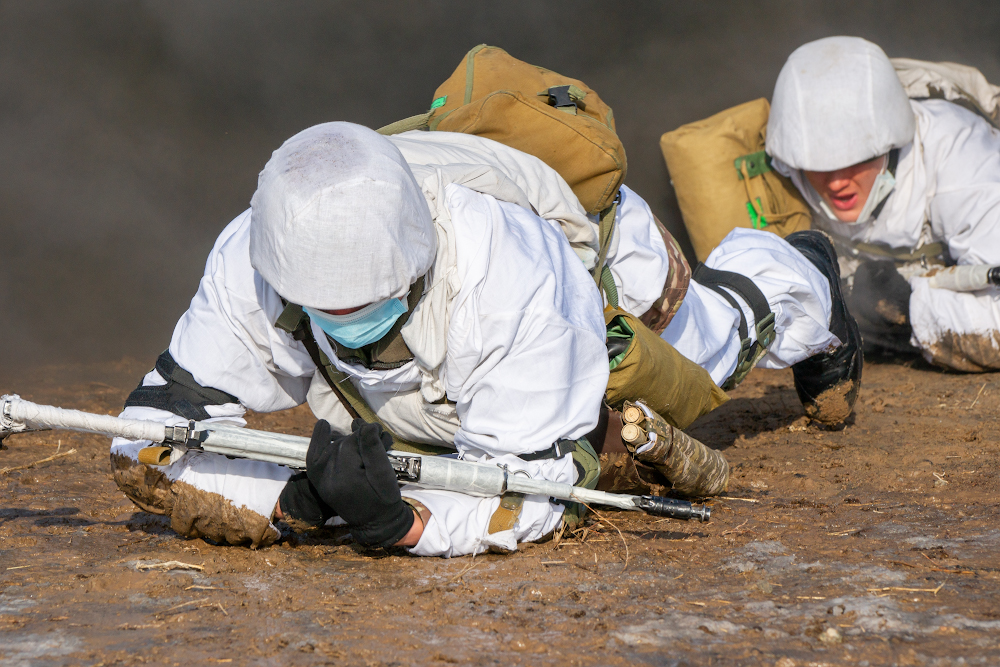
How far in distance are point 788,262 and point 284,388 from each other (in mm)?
1752

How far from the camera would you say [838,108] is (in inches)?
178

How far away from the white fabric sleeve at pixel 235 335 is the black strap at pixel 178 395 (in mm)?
17

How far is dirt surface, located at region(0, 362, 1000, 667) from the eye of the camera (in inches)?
60.5

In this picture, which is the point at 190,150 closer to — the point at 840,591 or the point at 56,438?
the point at 56,438

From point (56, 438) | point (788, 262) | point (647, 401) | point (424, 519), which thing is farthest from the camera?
point (56, 438)

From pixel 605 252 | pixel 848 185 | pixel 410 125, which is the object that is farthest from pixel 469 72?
pixel 848 185

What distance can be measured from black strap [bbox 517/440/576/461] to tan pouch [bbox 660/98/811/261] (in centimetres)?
314

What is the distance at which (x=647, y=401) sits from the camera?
93.4 inches

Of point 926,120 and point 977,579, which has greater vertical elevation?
point 926,120

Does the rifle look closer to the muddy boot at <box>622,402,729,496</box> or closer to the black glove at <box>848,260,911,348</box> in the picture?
the muddy boot at <box>622,402,729,496</box>

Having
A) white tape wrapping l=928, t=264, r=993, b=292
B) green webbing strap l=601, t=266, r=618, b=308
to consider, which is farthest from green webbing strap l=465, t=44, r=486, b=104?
white tape wrapping l=928, t=264, r=993, b=292

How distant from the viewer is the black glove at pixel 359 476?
73.6 inches

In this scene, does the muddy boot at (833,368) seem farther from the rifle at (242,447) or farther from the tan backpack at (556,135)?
the rifle at (242,447)

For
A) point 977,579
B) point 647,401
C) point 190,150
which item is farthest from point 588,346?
point 190,150
